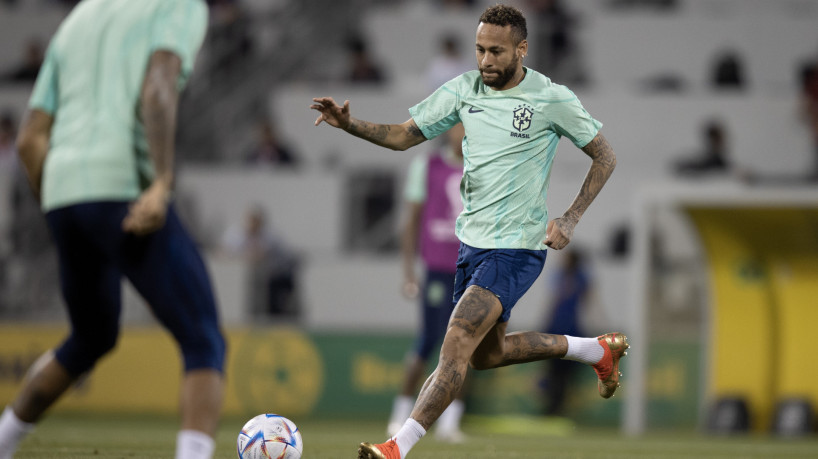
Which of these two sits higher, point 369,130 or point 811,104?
point 811,104

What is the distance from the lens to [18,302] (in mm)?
14391

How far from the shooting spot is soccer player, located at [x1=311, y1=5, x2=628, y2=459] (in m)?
6.10

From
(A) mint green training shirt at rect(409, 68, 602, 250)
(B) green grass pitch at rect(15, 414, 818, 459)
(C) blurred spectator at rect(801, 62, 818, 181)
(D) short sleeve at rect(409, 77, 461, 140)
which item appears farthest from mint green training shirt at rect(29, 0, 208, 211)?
(C) blurred spectator at rect(801, 62, 818, 181)

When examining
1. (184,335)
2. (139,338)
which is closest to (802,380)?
(139,338)

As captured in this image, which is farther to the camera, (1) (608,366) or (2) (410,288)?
(2) (410,288)

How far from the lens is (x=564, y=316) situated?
1370 centimetres

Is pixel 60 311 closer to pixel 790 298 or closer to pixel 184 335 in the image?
pixel 790 298

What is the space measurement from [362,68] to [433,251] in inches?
319

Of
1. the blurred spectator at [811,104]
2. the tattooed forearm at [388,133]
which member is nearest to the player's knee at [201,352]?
the tattooed forearm at [388,133]

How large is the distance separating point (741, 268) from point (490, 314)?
808 centimetres

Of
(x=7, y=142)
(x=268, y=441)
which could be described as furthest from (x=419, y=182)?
(x=7, y=142)

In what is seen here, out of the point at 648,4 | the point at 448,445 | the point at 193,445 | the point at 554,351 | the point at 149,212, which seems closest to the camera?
the point at 149,212

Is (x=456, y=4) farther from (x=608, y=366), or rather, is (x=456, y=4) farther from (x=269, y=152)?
(x=608, y=366)

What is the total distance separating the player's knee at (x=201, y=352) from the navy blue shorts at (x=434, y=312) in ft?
18.3
